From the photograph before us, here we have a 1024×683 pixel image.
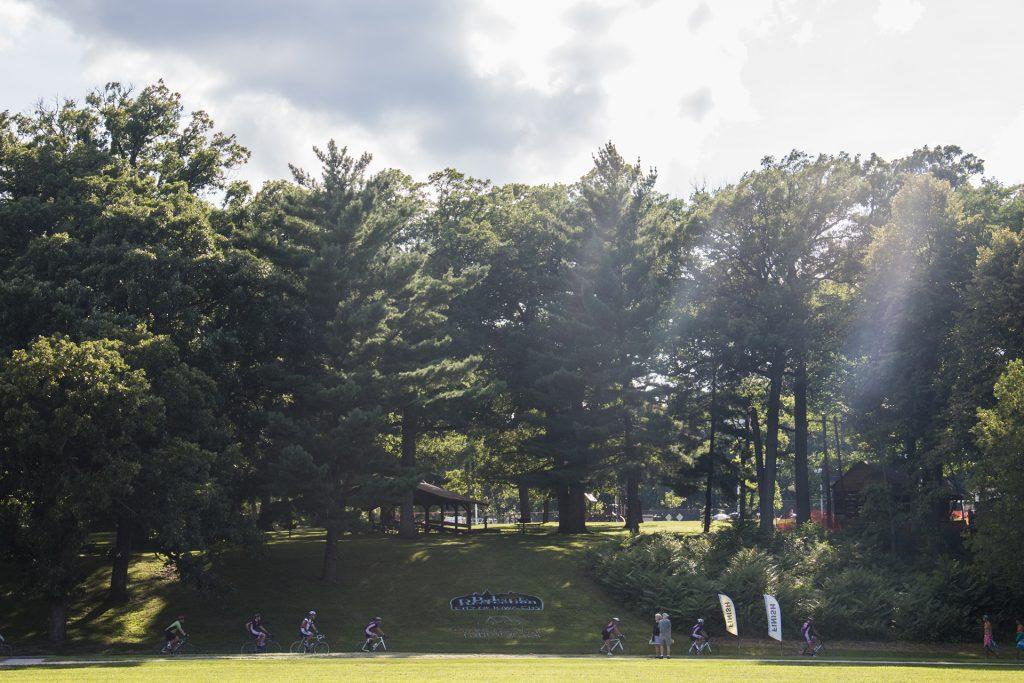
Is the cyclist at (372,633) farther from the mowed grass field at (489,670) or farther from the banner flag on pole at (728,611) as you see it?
the banner flag on pole at (728,611)

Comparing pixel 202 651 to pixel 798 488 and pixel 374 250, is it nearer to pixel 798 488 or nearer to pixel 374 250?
pixel 374 250

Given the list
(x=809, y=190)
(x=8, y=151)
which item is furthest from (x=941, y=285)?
(x=8, y=151)

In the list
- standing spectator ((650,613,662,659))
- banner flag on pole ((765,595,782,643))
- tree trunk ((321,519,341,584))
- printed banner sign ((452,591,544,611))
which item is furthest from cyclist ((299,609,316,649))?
banner flag on pole ((765,595,782,643))

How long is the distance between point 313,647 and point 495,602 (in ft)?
26.0

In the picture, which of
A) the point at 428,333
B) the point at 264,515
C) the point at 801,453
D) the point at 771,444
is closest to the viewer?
the point at 428,333

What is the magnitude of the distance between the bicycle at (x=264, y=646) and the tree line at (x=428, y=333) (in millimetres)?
3943

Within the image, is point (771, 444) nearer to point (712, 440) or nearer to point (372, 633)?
point (712, 440)

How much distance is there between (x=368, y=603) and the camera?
36.6m

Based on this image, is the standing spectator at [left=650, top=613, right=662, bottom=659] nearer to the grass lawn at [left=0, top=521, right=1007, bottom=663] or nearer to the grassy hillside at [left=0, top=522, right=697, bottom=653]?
the grass lawn at [left=0, top=521, right=1007, bottom=663]

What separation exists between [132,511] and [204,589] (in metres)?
4.01

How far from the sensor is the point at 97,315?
3275 centimetres

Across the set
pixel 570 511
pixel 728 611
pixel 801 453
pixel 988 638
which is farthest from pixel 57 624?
pixel 801 453

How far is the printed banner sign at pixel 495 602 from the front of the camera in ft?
117

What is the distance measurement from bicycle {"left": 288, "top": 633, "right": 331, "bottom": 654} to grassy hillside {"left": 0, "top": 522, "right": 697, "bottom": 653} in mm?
879
